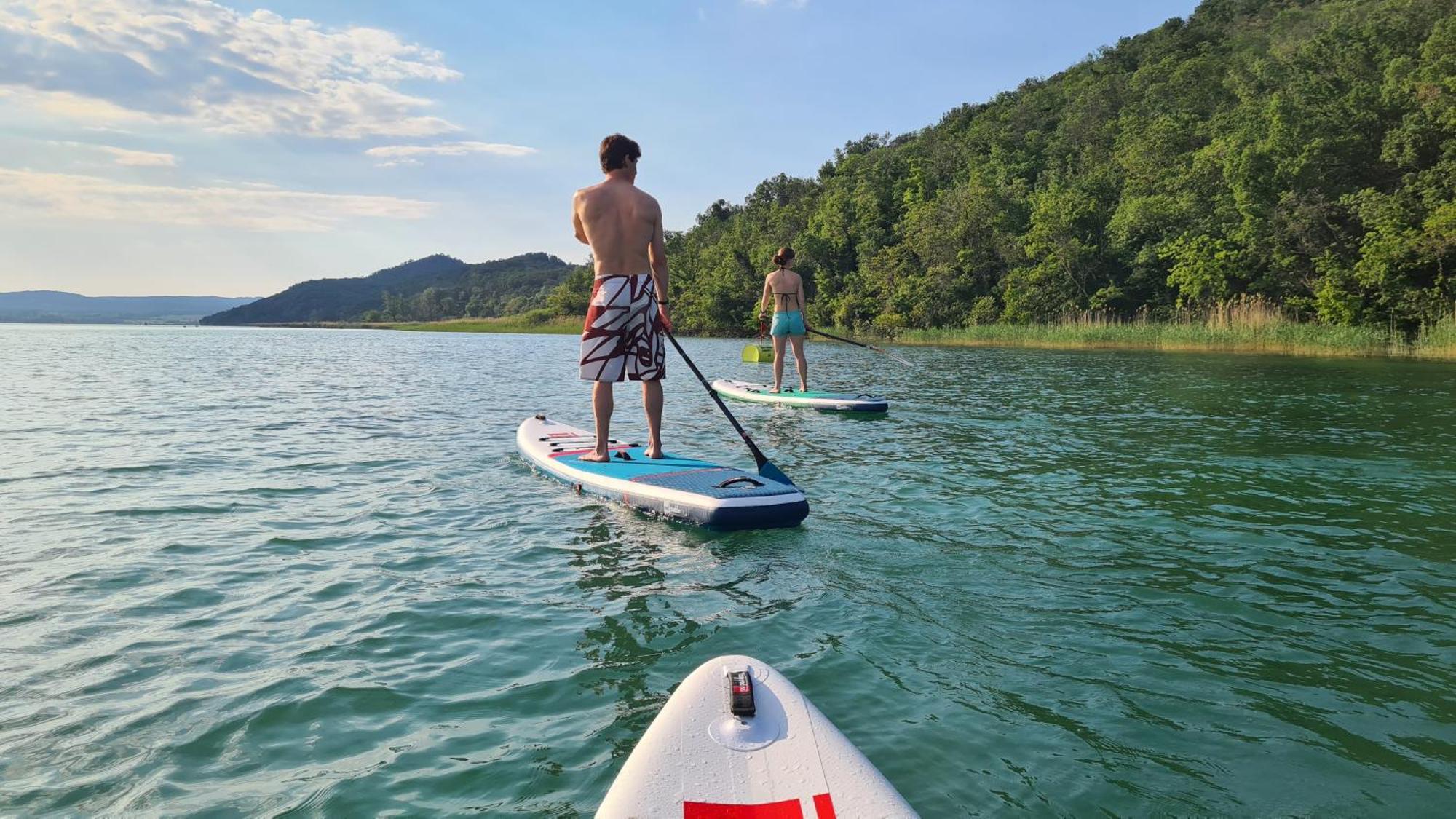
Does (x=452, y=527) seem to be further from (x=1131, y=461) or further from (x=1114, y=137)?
(x=1114, y=137)

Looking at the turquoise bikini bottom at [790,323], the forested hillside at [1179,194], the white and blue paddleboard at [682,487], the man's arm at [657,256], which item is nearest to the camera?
the white and blue paddleboard at [682,487]

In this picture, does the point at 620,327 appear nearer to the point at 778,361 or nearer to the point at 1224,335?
the point at 778,361

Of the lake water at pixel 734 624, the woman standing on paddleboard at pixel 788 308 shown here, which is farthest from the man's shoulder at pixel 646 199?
the woman standing on paddleboard at pixel 788 308

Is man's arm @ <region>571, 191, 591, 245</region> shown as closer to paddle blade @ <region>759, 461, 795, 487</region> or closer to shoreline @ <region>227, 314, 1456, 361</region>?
paddle blade @ <region>759, 461, 795, 487</region>

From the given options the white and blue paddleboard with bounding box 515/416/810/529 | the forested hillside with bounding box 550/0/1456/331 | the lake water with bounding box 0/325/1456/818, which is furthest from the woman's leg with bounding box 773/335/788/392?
the forested hillside with bounding box 550/0/1456/331

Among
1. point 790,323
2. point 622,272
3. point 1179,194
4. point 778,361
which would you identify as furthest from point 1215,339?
point 622,272

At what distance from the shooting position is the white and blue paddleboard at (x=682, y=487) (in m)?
6.34

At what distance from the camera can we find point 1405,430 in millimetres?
11609

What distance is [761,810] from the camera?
2.40m

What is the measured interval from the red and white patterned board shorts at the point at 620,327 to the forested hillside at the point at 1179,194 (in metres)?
36.7

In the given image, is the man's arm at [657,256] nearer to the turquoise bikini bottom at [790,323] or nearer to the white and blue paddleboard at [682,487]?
the white and blue paddleboard at [682,487]

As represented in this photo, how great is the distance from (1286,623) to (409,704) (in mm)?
4684

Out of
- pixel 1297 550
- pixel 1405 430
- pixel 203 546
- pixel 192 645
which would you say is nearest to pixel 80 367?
pixel 203 546

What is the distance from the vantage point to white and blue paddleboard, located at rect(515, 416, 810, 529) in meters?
6.34
